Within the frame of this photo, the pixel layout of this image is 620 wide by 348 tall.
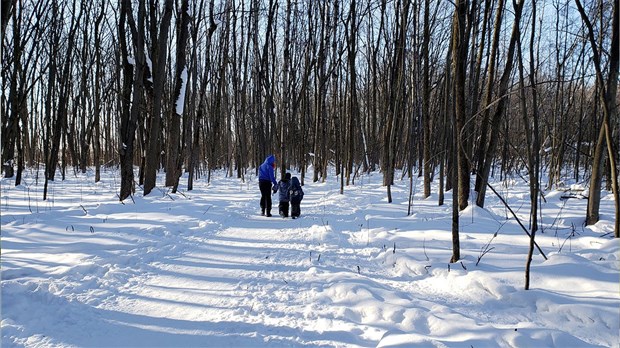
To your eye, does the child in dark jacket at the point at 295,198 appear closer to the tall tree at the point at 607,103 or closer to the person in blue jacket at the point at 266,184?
the person in blue jacket at the point at 266,184

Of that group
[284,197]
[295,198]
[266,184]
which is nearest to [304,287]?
[295,198]

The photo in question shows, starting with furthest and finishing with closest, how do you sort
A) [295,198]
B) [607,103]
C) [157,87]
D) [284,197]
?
[157,87] < [284,197] < [295,198] < [607,103]

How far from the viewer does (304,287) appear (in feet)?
12.2

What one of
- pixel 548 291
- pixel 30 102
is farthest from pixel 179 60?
pixel 30 102

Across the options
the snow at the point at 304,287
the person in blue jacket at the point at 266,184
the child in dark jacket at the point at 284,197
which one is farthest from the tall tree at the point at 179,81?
the snow at the point at 304,287

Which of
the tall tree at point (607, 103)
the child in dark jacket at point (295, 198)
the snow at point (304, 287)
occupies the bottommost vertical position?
the snow at point (304, 287)

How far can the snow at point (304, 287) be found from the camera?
266cm

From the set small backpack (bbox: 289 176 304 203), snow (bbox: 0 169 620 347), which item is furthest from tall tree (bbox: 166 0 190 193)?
snow (bbox: 0 169 620 347)

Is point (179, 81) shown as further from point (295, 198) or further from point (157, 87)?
point (295, 198)

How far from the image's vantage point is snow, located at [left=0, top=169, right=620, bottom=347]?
8.73 ft

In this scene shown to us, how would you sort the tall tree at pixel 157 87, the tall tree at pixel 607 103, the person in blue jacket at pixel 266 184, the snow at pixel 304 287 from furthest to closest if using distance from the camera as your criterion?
the tall tree at pixel 157 87 → the person in blue jacket at pixel 266 184 → the tall tree at pixel 607 103 → the snow at pixel 304 287

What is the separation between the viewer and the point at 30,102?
26.1 m

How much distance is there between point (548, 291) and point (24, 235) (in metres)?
7.09

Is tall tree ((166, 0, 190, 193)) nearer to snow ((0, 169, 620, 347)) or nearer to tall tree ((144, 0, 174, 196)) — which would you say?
tall tree ((144, 0, 174, 196))
